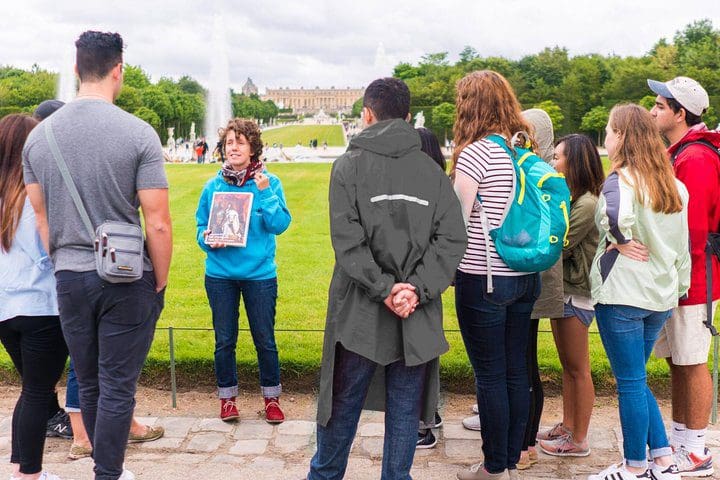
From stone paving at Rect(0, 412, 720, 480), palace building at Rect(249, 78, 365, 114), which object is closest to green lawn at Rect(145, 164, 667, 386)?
stone paving at Rect(0, 412, 720, 480)

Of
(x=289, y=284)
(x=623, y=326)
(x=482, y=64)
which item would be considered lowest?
(x=289, y=284)

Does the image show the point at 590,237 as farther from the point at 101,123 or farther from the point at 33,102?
the point at 33,102

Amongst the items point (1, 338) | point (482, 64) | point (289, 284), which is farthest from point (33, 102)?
point (1, 338)

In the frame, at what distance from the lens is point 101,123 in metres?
3.27

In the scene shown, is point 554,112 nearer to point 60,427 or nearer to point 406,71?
point 406,71

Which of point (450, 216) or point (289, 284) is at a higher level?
point (450, 216)

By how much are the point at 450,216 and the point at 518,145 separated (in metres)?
0.68

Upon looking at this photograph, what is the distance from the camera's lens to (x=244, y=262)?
4828 millimetres

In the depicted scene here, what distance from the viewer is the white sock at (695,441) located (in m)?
4.23

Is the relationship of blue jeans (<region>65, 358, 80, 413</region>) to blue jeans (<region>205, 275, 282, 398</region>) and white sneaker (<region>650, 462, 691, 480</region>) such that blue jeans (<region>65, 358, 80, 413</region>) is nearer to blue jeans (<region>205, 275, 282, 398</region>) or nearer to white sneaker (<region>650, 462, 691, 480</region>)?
blue jeans (<region>205, 275, 282, 398</region>)

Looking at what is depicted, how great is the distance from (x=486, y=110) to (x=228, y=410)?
253 cm

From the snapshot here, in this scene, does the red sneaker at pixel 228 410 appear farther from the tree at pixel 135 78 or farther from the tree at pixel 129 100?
the tree at pixel 135 78

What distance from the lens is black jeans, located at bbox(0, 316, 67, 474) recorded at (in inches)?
147

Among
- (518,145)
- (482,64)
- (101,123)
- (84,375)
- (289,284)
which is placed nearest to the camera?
(101,123)
